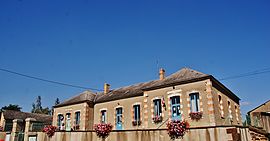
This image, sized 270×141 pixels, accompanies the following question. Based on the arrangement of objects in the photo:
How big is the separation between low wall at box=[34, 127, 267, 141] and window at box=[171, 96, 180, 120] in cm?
568

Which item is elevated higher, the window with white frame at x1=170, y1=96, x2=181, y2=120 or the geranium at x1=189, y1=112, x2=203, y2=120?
the window with white frame at x1=170, y1=96, x2=181, y2=120

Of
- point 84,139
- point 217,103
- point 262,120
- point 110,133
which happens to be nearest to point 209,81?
point 217,103

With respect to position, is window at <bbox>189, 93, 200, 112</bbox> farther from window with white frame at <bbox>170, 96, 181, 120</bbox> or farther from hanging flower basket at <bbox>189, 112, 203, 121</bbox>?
window with white frame at <bbox>170, 96, 181, 120</bbox>

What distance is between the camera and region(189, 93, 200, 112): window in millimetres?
15621

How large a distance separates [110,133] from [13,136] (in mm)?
9527

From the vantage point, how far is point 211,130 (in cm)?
938

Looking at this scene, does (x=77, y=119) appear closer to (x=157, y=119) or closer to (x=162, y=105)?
(x=157, y=119)

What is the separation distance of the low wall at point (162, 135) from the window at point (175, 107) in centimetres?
568

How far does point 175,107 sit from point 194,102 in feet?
4.73

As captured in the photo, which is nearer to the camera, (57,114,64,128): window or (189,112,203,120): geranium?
(189,112,203,120): geranium

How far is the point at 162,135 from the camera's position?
34.7 ft

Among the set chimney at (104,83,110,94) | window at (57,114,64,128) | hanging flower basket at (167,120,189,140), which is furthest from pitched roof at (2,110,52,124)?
hanging flower basket at (167,120,189,140)

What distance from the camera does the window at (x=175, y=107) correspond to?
1623 cm

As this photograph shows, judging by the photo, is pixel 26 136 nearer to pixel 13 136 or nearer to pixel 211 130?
pixel 13 136
